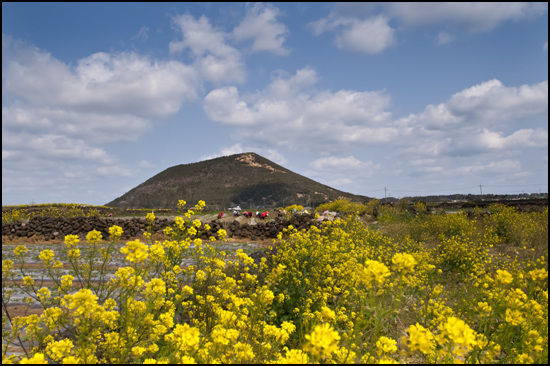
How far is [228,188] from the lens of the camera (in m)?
58.0

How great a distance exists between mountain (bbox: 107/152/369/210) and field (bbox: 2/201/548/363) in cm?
4409

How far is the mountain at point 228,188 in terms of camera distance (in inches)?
2103

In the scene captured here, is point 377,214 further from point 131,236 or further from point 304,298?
point 304,298

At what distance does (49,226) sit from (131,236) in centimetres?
407

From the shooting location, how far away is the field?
2.22m

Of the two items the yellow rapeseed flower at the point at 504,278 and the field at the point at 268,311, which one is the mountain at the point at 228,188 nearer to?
the field at the point at 268,311

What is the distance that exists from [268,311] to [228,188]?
54.3 meters

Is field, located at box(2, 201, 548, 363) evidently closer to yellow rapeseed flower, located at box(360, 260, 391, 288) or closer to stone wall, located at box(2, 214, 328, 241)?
yellow rapeseed flower, located at box(360, 260, 391, 288)

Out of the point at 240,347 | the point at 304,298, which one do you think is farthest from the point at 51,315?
the point at 304,298

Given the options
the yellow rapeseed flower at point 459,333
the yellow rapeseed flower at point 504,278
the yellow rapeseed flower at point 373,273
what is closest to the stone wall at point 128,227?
the yellow rapeseed flower at point 504,278

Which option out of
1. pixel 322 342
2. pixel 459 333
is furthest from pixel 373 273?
pixel 322 342

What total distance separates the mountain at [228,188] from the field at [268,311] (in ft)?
145

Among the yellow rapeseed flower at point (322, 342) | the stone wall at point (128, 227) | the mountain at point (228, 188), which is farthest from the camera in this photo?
the mountain at point (228, 188)

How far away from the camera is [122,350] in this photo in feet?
8.43
